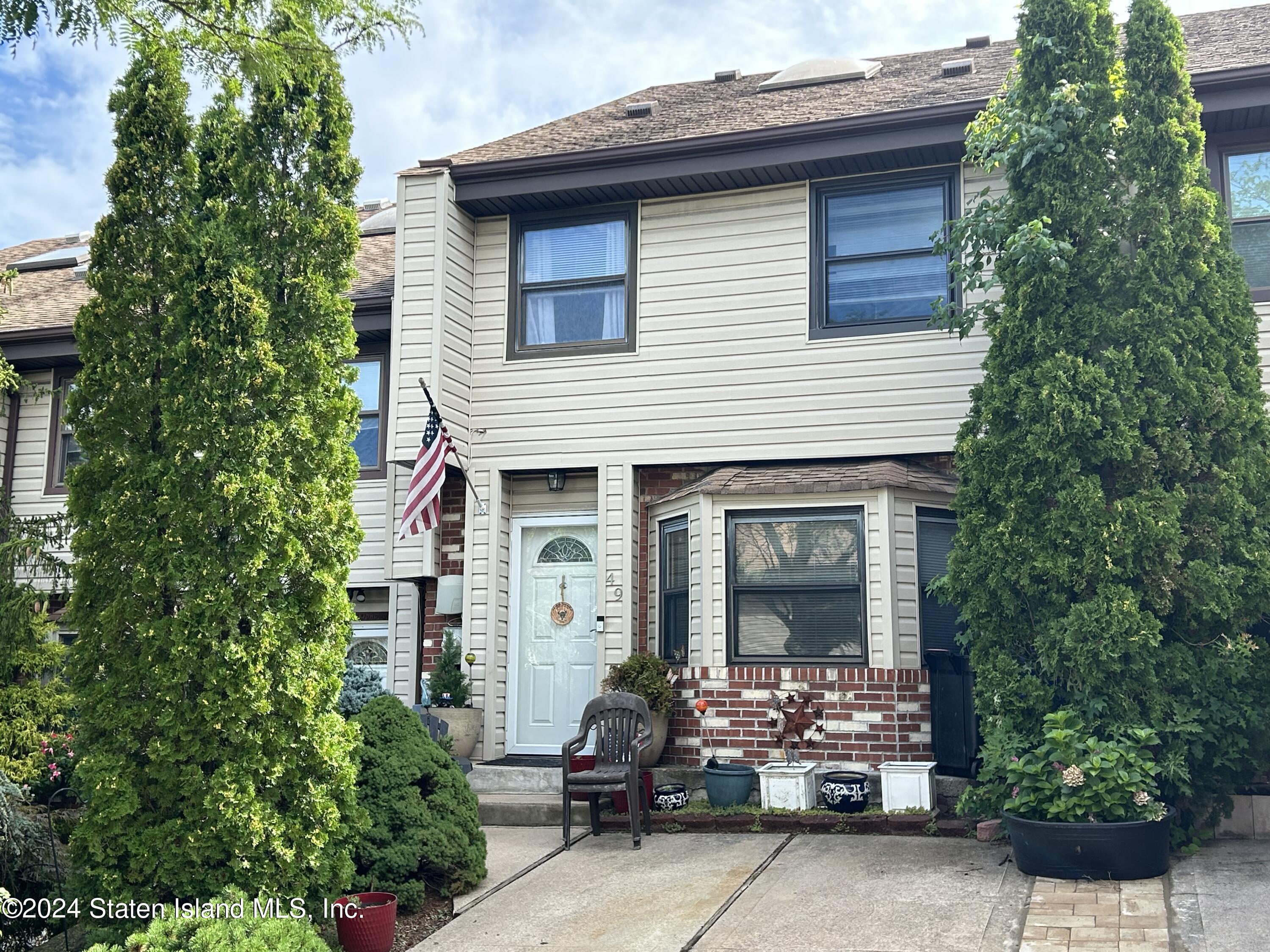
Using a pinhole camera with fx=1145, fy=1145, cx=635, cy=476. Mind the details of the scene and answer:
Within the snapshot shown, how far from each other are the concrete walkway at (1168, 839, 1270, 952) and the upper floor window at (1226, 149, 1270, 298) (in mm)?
4466

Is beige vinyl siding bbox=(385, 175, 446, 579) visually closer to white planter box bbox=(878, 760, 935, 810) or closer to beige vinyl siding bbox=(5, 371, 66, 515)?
beige vinyl siding bbox=(5, 371, 66, 515)

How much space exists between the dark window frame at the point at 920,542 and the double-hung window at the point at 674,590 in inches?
77.4

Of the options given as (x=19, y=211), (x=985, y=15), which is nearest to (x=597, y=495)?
(x=985, y=15)

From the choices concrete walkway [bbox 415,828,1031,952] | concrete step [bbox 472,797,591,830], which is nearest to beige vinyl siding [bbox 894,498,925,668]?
concrete walkway [bbox 415,828,1031,952]

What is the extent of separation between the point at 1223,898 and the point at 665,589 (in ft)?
17.4

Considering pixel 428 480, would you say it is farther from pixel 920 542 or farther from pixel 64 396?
pixel 64 396

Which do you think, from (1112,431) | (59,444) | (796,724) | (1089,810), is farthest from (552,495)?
(59,444)

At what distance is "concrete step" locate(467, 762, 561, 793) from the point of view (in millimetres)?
9492

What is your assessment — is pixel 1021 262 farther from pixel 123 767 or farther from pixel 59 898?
pixel 59 898

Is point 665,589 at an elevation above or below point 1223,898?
above

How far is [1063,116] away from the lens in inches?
294

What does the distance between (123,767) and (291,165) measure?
10.4 feet

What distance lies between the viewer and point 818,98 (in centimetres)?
1098

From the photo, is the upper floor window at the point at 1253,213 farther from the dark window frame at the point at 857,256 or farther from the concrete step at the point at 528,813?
the concrete step at the point at 528,813
